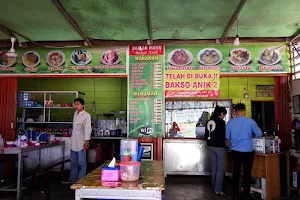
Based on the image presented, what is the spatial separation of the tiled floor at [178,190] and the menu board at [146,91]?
A: 117cm

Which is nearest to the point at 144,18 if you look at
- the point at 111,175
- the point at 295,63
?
the point at 111,175

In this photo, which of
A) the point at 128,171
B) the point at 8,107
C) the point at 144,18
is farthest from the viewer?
the point at 8,107

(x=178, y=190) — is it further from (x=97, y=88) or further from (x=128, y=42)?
(x=97, y=88)

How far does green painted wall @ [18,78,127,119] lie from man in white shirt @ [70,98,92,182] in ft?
15.7

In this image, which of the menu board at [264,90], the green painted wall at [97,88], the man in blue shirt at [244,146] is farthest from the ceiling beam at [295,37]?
the green painted wall at [97,88]

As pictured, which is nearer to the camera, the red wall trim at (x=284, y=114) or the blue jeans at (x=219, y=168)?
the blue jeans at (x=219, y=168)

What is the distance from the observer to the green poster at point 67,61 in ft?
21.5

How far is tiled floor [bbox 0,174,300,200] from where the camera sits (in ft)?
17.0

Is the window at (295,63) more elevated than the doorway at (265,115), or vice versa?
the window at (295,63)

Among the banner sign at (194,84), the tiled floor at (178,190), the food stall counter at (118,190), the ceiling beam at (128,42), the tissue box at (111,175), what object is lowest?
the tiled floor at (178,190)

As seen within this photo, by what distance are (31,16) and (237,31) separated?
12.7ft

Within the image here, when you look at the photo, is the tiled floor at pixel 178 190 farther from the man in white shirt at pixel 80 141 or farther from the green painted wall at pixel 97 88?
the green painted wall at pixel 97 88

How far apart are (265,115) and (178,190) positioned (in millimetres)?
6319

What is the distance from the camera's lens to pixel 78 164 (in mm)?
5672
